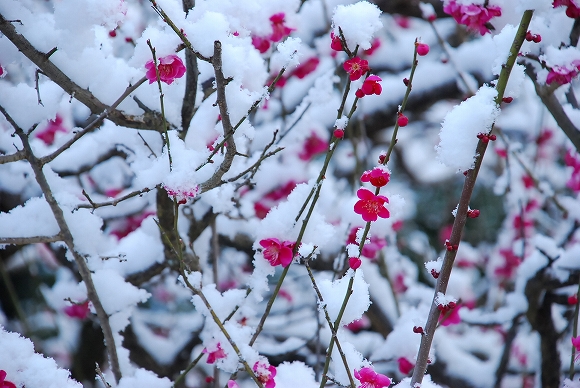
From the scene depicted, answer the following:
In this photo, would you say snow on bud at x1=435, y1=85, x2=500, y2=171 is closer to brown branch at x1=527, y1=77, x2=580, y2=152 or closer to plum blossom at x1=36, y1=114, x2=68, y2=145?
brown branch at x1=527, y1=77, x2=580, y2=152

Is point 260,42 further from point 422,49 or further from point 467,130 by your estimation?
point 467,130

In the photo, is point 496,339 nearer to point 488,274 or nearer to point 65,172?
point 488,274

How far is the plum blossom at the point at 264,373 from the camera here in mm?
1122

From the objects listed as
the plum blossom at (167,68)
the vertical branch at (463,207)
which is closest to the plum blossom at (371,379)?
Result: the vertical branch at (463,207)

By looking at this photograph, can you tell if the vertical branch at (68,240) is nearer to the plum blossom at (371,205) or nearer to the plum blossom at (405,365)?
the plum blossom at (371,205)

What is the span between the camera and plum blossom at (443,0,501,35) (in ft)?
4.15

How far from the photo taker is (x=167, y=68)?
1.13 metres

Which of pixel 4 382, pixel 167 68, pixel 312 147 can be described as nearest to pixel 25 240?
pixel 4 382

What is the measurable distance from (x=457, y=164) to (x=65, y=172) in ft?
6.10

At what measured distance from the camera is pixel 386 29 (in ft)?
11.7

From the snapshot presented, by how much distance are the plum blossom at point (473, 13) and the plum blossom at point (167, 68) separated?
75cm

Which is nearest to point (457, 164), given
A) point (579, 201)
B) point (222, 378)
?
point (579, 201)

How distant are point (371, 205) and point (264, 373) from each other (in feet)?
1.54

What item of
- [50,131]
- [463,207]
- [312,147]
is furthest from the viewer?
[312,147]
